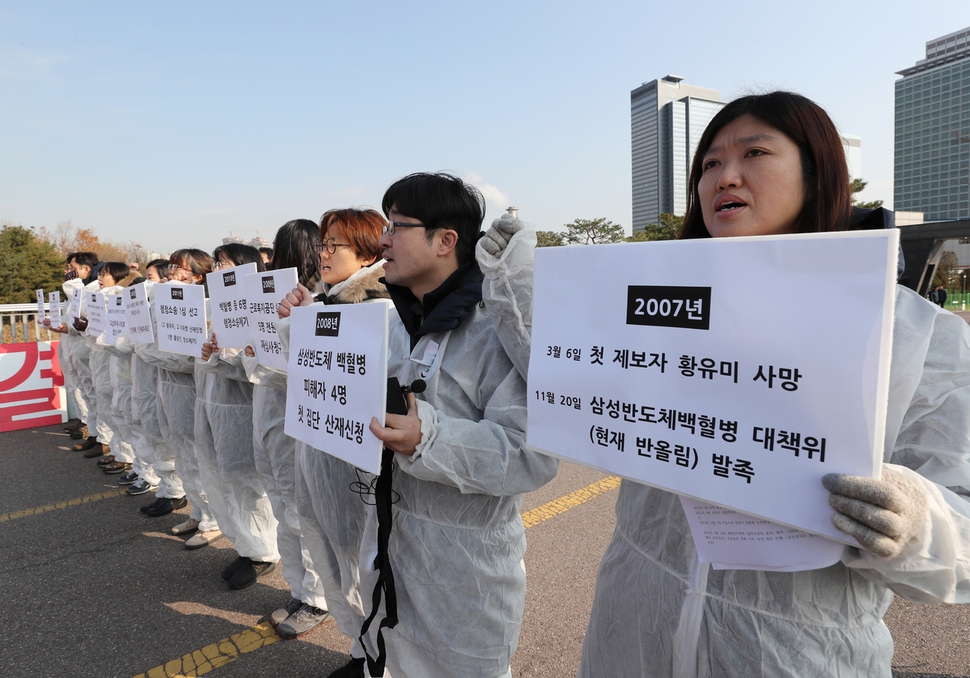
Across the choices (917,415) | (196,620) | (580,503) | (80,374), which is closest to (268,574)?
(196,620)

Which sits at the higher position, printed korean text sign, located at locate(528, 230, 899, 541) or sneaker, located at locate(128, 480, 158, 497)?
printed korean text sign, located at locate(528, 230, 899, 541)

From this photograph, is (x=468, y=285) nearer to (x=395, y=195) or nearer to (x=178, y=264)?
(x=395, y=195)

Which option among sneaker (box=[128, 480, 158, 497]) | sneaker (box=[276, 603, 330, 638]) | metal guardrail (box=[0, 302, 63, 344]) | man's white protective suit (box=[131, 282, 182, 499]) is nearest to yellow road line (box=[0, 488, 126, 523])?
sneaker (box=[128, 480, 158, 497])

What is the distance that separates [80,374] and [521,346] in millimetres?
6627

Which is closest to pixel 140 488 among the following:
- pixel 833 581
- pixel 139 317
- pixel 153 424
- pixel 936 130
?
pixel 153 424

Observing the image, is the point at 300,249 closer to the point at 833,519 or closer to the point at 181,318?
the point at 181,318

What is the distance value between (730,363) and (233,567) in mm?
3450

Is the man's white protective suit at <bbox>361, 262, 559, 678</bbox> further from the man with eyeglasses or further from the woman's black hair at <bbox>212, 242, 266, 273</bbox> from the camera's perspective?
the woman's black hair at <bbox>212, 242, 266, 273</bbox>

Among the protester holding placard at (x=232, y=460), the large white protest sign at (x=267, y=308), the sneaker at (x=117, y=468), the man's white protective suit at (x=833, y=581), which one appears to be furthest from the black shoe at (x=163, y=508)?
the man's white protective suit at (x=833, y=581)

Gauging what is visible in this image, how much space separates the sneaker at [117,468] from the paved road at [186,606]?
3.10ft

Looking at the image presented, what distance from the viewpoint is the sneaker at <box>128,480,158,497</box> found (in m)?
5.00

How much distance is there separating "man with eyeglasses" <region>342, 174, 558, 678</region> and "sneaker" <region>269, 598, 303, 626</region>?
4.32 feet

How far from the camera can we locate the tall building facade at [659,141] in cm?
5734

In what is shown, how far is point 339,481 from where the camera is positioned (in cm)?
219
